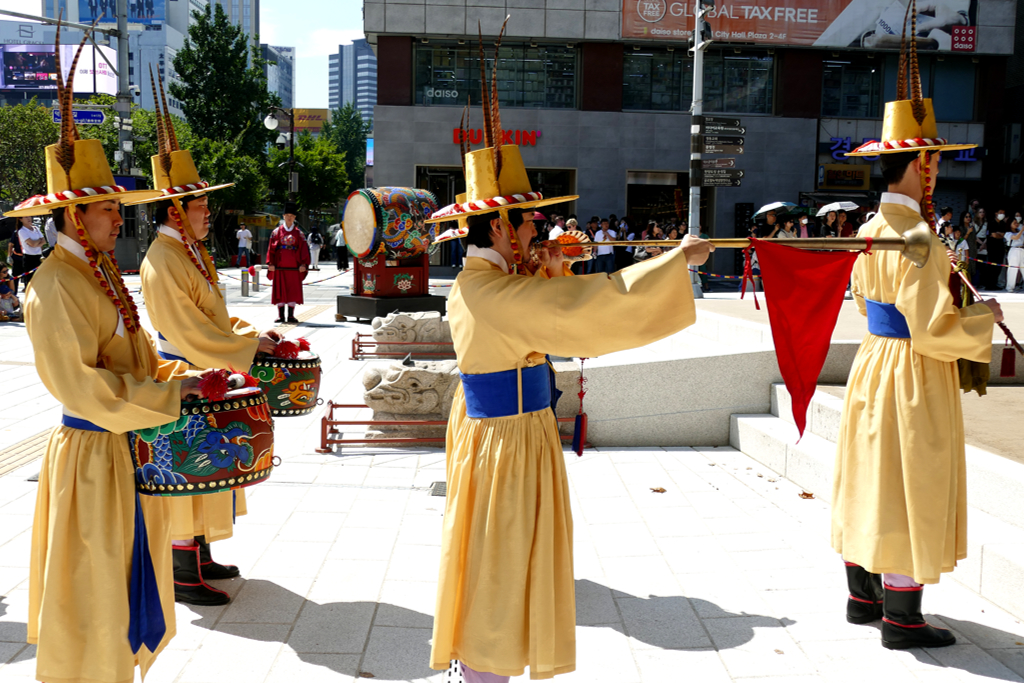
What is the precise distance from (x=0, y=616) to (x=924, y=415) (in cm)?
414

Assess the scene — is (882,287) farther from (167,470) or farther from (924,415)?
(167,470)

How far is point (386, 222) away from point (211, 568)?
32.0 ft

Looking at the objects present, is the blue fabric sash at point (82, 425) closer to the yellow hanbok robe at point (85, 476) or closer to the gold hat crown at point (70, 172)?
the yellow hanbok robe at point (85, 476)

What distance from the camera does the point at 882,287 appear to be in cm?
365

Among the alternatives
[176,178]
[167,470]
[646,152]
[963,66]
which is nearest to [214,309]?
[176,178]

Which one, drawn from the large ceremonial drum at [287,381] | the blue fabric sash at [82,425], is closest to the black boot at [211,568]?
the large ceremonial drum at [287,381]

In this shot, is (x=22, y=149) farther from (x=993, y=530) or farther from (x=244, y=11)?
(x=244, y=11)

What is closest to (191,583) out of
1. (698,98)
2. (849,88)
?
(698,98)

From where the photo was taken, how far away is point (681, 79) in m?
26.0

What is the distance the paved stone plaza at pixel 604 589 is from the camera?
351 centimetres

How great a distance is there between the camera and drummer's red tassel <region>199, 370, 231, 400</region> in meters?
3.18

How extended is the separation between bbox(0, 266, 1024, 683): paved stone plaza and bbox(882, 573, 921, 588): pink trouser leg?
0.28 m

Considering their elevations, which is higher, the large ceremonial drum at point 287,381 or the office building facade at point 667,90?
the office building facade at point 667,90

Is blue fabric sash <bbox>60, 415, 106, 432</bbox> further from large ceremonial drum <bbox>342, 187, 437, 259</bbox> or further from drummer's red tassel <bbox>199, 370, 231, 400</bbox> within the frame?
large ceremonial drum <bbox>342, 187, 437, 259</bbox>
